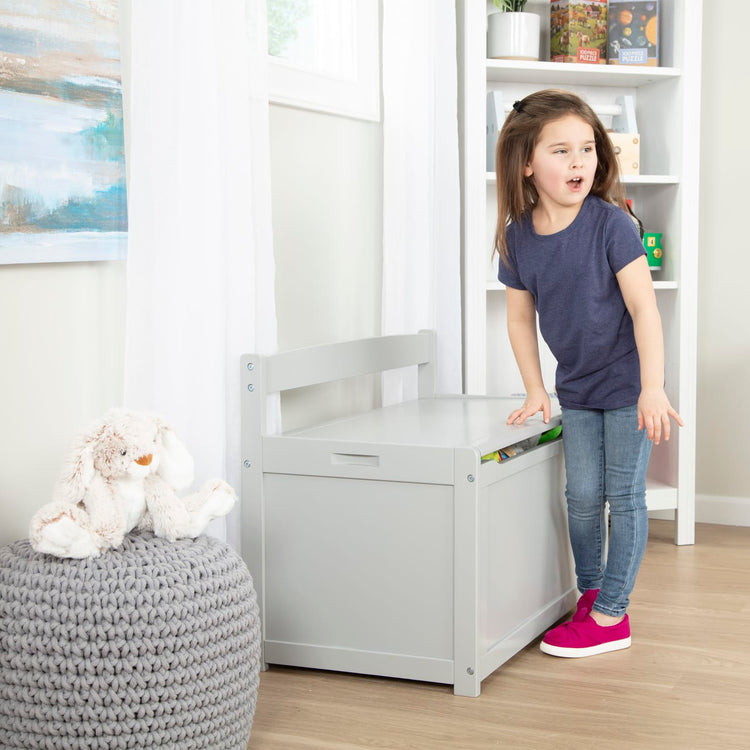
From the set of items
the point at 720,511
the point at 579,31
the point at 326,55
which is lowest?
the point at 720,511

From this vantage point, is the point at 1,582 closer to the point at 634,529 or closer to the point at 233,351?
the point at 233,351

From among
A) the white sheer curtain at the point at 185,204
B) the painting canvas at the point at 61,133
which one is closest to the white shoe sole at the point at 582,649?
the white sheer curtain at the point at 185,204

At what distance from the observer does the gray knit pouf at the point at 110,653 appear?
124 centimetres

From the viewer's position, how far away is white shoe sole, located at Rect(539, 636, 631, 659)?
1.83 metres

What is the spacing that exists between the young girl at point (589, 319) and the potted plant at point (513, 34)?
0.72 meters

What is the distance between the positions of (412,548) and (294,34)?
3.73ft

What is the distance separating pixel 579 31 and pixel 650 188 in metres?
0.45

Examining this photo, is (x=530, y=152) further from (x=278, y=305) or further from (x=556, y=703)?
(x=556, y=703)

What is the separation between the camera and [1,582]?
1.29m

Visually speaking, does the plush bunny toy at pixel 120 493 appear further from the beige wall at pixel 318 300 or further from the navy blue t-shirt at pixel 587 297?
the navy blue t-shirt at pixel 587 297

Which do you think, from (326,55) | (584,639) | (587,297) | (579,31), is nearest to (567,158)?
(587,297)

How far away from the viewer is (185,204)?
5.17ft

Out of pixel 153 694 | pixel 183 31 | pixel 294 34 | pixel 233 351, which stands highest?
pixel 294 34

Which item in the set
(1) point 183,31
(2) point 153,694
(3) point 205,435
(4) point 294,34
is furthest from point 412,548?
(4) point 294,34
